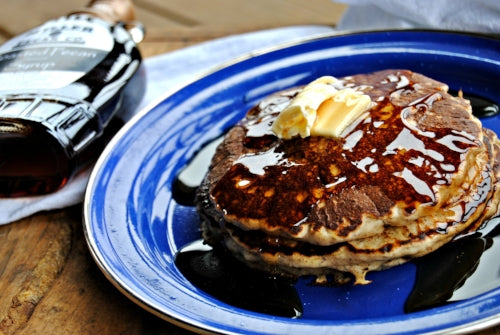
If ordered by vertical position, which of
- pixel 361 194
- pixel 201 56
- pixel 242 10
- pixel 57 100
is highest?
pixel 361 194

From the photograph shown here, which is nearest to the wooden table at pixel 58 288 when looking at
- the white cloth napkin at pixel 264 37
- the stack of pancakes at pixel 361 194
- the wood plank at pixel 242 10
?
the white cloth napkin at pixel 264 37

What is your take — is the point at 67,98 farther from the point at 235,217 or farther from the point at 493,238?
the point at 493,238

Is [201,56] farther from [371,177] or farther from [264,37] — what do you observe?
[371,177]

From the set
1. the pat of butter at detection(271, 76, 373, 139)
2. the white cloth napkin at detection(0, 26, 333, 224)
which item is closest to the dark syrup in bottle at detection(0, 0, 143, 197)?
the white cloth napkin at detection(0, 26, 333, 224)

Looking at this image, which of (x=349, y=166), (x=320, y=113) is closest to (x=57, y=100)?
(x=320, y=113)

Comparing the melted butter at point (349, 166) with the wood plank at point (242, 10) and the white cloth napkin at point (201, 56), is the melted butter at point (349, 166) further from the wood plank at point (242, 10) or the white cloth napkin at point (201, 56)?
the wood plank at point (242, 10)
